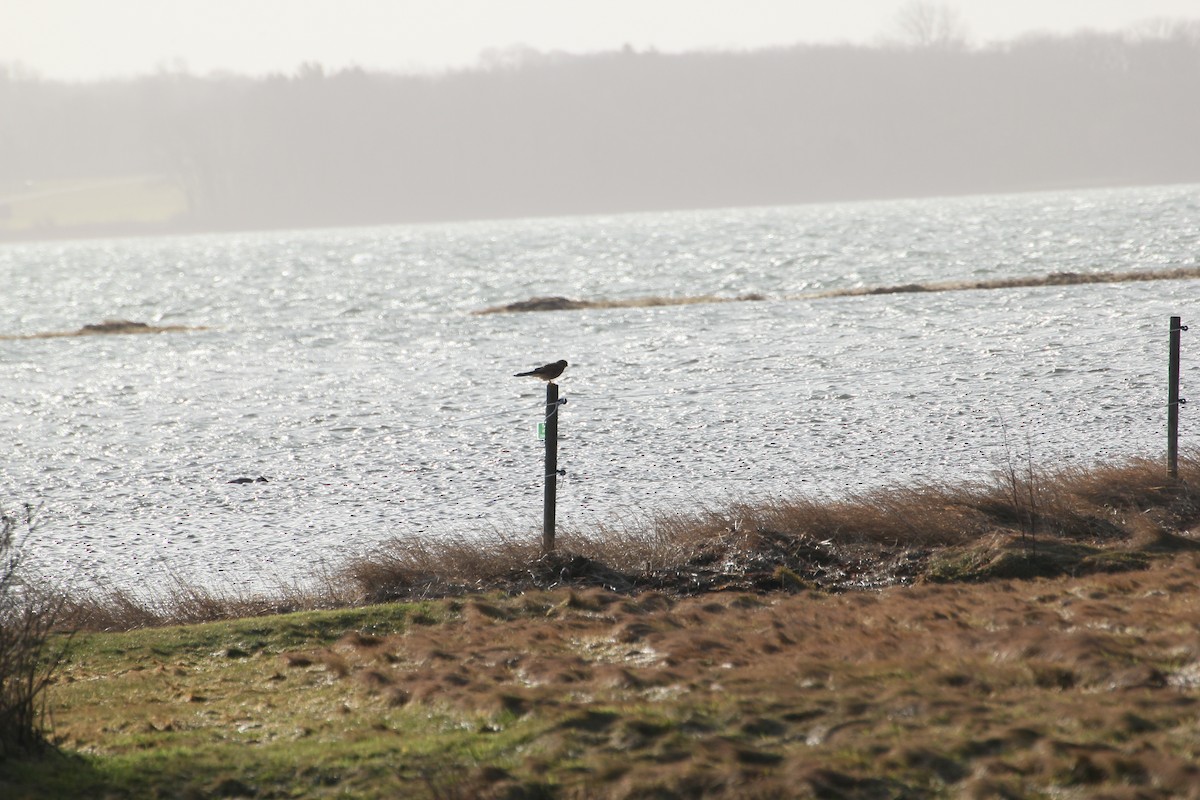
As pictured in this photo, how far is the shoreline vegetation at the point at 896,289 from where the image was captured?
5169 centimetres

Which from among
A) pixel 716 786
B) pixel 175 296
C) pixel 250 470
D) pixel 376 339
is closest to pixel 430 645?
pixel 716 786

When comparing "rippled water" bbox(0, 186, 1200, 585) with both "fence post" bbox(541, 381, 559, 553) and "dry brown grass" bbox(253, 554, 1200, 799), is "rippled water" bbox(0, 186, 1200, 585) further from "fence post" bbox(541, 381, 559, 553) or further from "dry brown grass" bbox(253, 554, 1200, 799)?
"dry brown grass" bbox(253, 554, 1200, 799)

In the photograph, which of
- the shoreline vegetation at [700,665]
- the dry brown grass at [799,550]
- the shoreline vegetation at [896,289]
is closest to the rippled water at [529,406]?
the shoreline vegetation at [896,289]

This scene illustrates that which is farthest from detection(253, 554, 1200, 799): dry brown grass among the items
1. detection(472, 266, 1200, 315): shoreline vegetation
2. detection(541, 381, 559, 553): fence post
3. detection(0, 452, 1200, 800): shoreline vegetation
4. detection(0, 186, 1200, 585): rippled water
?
detection(472, 266, 1200, 315): shoreline vegetation

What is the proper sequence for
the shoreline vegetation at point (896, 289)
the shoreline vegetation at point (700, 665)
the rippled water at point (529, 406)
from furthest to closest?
the shoreline vegetation at point (896, 289) → the rippled water at point (529, 406) → the shoreline vegetation at point (700, 665)

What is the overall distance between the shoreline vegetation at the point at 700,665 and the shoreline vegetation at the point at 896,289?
1523 inches

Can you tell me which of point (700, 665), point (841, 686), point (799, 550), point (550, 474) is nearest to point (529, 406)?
point (550, 474)

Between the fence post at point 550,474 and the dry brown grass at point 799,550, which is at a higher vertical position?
the fence post at point 550,474

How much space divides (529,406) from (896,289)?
2822 cm

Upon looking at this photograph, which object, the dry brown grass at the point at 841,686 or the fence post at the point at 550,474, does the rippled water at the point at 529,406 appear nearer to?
the fence post at the point at 550,474

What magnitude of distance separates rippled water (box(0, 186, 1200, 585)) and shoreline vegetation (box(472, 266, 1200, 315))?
1.94 m

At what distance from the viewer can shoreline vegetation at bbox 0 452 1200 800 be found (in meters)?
6.43

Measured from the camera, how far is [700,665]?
8.69 meters

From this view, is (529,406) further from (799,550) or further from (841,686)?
(841,686)
